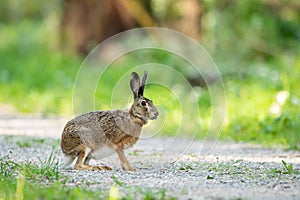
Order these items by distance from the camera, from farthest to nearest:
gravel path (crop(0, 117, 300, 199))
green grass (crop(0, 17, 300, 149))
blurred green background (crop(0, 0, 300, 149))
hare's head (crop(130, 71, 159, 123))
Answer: blurred green background (crop(0, 0, 300, 149))
green grass (crop(0, 17, 300, 149))
hare's head (crop(130, 71, 159, 123))
gravel path (crop(0, 117, 300, 199))

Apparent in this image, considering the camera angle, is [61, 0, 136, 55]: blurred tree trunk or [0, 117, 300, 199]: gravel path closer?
[0, 117, 300, 199]: gravel path

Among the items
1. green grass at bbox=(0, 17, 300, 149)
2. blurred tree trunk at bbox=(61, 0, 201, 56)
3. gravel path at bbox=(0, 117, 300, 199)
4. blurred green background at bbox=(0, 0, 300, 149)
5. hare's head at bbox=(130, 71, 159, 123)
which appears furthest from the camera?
blurred tree trunk at bbox=(61, 0, 201, 56)

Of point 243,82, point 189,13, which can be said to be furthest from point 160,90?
point 189,13

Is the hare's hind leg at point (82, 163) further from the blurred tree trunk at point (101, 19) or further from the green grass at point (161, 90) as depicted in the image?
the blurred tree trunk at point (101, 19)

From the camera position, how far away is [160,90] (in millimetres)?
14891

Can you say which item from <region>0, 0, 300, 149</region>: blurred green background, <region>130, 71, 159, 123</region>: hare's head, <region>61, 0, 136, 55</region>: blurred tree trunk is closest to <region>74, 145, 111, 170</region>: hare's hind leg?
<region>130, 71, 159, 123</region>: hare's head

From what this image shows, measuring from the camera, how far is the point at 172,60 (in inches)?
701

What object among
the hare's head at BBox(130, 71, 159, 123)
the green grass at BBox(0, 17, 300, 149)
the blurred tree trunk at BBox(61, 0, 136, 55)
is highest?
the blurred tree trunk at BBox(61, 0, 136, 55)

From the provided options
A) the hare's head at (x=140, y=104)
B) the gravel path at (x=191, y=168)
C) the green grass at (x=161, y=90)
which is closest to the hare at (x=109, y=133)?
the hare's head at (x=140, y=104)

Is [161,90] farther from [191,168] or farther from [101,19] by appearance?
[191,168]

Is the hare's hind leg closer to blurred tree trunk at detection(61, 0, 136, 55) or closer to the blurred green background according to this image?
the blurred green background

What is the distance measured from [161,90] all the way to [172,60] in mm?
2995

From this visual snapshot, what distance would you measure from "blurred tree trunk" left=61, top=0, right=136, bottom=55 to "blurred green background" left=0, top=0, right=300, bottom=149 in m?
0.03

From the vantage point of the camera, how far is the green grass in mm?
10930
